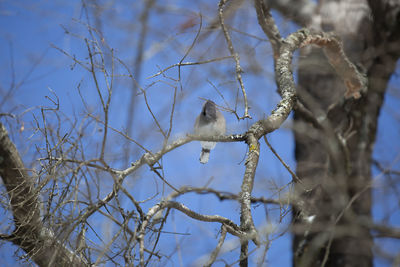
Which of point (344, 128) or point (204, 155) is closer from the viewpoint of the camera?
point (344, 128)

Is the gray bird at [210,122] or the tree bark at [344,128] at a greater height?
the tree bark at [344,128]

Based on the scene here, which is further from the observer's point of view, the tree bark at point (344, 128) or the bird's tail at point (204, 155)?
the bird's tail at point (204, 155)

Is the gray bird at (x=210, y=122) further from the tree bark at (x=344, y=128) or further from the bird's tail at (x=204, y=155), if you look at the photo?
the tree bark at (x=344, y=128)

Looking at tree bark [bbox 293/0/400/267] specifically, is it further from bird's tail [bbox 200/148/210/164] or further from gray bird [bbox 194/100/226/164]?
bird's tail [bbox 200/148/210/164]

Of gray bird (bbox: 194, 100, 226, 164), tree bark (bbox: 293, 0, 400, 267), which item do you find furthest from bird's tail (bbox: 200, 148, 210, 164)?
tree bark (bbox: 293, 0, 400, 267)

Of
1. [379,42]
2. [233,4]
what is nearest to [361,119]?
[379,42]

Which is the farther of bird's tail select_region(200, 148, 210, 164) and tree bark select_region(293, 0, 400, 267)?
bird's tail select_region(200, 148, 210, 164)

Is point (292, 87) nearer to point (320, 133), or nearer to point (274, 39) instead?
point (274, 39)

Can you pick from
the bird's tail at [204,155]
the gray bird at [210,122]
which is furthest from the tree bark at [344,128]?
the bird's tail at [204,155]

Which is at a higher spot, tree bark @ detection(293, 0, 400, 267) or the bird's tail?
tree bark @ detection(293, 0, 400, 267)

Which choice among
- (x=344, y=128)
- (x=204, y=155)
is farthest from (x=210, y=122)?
(x=344, y=128)

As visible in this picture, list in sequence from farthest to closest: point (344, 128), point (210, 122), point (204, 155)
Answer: point (204, 155) < point (344, 128) < point (210, 122)

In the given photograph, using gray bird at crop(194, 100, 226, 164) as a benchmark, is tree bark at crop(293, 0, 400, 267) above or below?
above

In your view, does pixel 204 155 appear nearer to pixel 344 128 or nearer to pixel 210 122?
pixel 210 122
